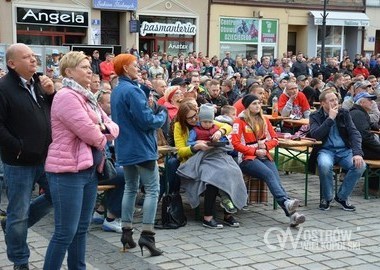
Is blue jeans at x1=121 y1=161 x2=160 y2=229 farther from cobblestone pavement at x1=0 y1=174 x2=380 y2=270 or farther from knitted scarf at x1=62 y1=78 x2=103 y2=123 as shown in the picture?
knitted scarf at x1=62 y1=78 x2=103 y2=123

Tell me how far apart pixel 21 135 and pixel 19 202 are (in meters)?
0.50

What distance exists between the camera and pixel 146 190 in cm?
545

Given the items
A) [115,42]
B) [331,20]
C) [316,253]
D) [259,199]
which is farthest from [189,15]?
[316,253]

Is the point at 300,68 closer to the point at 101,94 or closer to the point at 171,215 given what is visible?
the point at 101,94

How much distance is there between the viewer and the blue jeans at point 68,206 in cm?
409

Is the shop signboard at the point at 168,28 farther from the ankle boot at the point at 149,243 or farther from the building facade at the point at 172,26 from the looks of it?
the ankle boot at the point at 149,243

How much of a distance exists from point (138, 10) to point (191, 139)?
19.6 metres

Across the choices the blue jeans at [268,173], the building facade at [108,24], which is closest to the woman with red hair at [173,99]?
the blue jeans at [268,173]

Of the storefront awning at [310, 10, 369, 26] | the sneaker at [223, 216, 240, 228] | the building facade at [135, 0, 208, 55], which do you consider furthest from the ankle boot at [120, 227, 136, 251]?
the storefront awning at [310, 10, 369, 26]

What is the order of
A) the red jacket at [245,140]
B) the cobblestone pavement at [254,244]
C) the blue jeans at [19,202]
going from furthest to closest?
the red jacket at [245,140]
the cobblestone pavement at [254,244]
the blue jeans at [19,202]

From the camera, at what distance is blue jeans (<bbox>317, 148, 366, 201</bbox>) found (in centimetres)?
725

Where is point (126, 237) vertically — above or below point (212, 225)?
above

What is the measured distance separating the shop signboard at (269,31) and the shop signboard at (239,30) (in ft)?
1.12

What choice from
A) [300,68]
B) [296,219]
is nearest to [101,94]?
[296,219]
